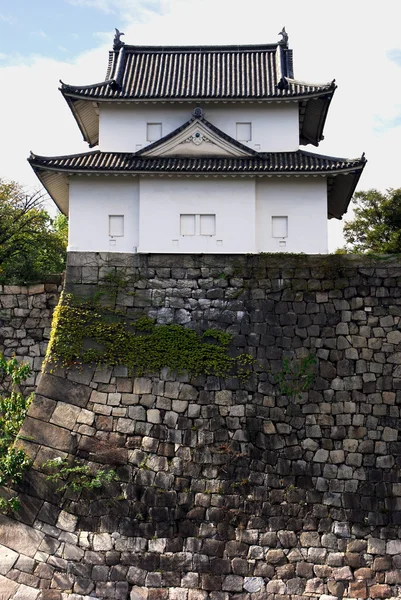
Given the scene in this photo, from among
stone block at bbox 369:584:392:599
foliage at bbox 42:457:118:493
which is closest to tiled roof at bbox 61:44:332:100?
foliage at bbox 42:457:118:493

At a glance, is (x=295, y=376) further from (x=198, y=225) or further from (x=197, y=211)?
(x=197, y=211)

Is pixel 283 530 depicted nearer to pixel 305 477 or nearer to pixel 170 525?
pixel 305 477

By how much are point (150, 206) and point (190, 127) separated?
7.72 ft

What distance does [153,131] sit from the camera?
752 inches

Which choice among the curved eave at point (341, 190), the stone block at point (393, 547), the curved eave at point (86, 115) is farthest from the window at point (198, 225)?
the stone block at point (393, 547)

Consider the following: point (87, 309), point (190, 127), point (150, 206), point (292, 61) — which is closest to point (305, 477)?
point (87, 309)

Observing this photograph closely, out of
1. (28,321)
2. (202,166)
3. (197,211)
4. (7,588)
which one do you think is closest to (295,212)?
(197,211)

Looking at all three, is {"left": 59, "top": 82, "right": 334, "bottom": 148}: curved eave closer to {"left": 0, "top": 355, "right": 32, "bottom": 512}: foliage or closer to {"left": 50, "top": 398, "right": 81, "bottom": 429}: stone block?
{"left": 0, "top": 355, "right": 32, "bottom": 512}: foliage

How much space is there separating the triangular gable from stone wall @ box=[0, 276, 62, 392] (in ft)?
14.5

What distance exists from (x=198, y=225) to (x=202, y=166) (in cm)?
147

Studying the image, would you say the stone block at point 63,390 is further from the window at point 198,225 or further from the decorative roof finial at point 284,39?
the decorative roof finial at point 284,39

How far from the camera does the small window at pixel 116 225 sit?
59.0 feet

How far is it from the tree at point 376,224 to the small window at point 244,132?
10146 mm

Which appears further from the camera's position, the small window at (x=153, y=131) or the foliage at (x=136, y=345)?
the small window at (x=153, y=131)
